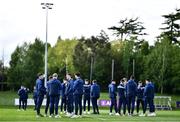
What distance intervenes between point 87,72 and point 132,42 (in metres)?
9.44

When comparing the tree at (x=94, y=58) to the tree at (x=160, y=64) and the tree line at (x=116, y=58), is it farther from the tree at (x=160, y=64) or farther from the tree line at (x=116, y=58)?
the tree at (x=160, y=64)

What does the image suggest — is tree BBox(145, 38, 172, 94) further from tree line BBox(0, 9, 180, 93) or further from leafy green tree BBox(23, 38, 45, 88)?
leafy green tree BBox(23, 38, 45, 88)

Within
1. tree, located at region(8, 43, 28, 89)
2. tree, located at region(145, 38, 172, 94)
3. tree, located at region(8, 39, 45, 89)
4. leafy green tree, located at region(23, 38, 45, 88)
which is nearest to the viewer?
tree, located at region(145, 38, 172, 94)

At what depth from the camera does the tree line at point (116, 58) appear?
90.9m

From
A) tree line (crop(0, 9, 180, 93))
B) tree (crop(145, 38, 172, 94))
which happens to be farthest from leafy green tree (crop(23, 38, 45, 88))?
tree (crop(145, 38, 172, 94))

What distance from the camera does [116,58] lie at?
327 feet

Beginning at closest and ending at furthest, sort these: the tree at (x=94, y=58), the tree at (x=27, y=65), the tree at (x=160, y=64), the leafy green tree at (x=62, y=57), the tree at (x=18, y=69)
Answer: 1. the tree at (x=160, y=64)
2. the tree at (x=94, y=58)
3. the tree at (x=27, y=65)
4. the tree at (x=18, y=69)
5. the leafy green tree at (x=62, y=57)

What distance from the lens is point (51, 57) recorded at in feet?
378

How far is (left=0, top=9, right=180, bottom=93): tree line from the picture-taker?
9088cm

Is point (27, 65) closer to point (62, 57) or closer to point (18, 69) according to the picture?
point (18, 69)

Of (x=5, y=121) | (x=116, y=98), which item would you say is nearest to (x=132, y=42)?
(x=116, y=98)

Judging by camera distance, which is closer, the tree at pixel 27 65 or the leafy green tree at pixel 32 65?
the leafy green tree at pixel 32 65

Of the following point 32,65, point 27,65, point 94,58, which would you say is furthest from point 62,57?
point 94,58

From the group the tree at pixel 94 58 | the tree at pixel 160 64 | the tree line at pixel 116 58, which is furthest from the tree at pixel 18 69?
the tree at pixel 160 64
